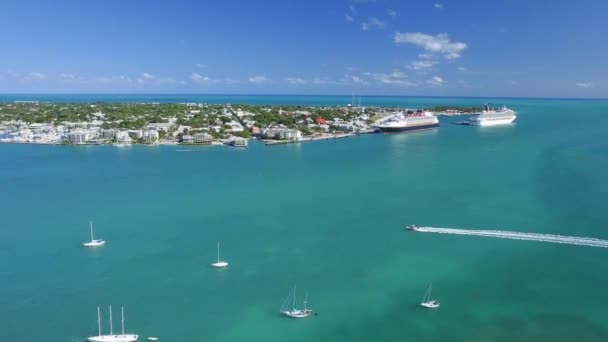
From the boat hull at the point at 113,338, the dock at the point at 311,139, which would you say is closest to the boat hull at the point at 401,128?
the dock at the point at 311,139

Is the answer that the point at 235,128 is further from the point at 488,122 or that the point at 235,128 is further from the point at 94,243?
the point at 488,122

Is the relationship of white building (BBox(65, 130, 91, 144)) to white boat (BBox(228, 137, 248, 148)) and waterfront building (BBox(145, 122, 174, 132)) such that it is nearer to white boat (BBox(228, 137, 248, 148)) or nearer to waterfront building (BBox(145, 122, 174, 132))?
waterfront building (BBox(145, 122, 174, 132))

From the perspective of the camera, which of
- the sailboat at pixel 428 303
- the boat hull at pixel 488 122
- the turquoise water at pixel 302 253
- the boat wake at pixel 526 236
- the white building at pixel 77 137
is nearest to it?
the turquoise water at pixel 302 253

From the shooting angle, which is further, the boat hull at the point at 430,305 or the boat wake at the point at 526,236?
the boat wake at the point at 526,236

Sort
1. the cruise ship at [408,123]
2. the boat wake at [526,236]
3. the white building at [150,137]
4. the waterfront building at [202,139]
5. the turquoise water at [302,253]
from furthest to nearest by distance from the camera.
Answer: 1. the cruise ship at [408,123]
2. the waterfront building at [202,139]
3. the white building at [150,137]
4. the boat wake at [526,236]
5. the turquoise water at [302,253]

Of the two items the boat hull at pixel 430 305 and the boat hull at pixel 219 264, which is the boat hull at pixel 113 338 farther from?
the boat hull at pixel 430 305

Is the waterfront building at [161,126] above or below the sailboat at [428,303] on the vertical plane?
above
